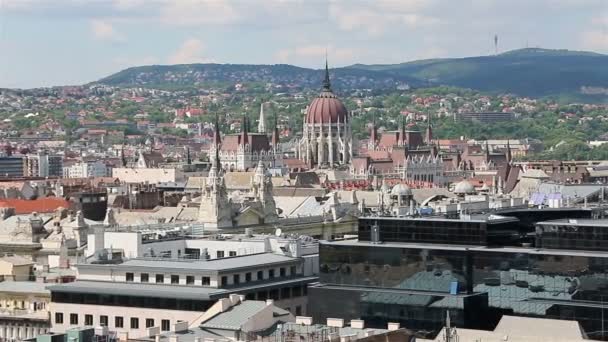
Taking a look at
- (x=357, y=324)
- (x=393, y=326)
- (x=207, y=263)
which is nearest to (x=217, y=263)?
(x=207, y=263)

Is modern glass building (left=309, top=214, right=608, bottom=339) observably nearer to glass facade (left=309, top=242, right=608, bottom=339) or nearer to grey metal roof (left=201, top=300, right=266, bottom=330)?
glass facade (left=309, top=242, right=608, bottom=339)

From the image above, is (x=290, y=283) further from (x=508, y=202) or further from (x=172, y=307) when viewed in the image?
(x=508, y=202)

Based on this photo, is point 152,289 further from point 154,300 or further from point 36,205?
point 36,205

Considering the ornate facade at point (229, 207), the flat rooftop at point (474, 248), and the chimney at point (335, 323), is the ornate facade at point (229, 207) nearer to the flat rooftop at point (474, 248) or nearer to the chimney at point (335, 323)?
the flat rooftop at point (474, 248)

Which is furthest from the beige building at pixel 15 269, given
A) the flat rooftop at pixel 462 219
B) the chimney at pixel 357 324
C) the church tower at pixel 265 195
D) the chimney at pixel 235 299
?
the chimney at pixel 357 324

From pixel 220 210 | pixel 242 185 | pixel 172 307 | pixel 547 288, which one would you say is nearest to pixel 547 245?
pixel 547 288
